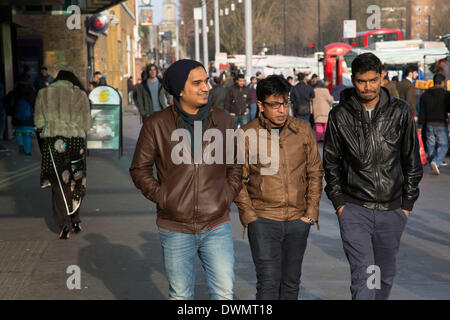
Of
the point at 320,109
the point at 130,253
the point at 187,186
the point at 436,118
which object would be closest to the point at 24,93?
the point at 320,109

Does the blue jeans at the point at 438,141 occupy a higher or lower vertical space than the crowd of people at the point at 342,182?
lower

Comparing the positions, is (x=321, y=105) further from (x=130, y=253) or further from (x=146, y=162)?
(x=146, y=162)

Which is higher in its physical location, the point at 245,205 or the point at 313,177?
the point at 313,177

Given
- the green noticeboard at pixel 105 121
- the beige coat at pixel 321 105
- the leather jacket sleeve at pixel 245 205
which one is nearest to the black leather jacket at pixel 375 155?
the leather jacket sleeve at pixel 245 205

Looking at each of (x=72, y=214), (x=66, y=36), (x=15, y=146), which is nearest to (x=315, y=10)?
(x=66, y=36)

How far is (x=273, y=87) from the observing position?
4.37 m

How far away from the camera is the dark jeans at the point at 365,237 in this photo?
4367mm

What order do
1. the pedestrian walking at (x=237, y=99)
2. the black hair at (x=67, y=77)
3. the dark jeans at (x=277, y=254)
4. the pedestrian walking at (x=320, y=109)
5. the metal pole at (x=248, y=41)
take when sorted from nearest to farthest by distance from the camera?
the dark jeans at (x=277, y=254) → the black hair at (x=67, y=77) → the pedestrian walking at (x=237, y=99) → the pedestrian walking at (x=320, y=109) → the metal pole at (x=248, y=41)

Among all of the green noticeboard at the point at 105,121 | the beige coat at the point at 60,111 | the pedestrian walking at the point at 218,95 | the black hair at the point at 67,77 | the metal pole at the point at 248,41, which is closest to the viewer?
the beige coat at the point at 60,111

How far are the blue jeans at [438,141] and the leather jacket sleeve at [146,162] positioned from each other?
904 cm

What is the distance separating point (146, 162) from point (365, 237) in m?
1.40

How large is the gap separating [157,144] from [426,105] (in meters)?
9.03

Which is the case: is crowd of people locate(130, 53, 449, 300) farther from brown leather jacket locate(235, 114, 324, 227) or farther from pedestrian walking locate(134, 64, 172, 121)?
pedestrian walking locate(134, 64, 172, 121)

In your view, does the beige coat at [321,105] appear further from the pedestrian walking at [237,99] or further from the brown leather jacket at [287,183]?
the brown leather jacket at [287,183]
